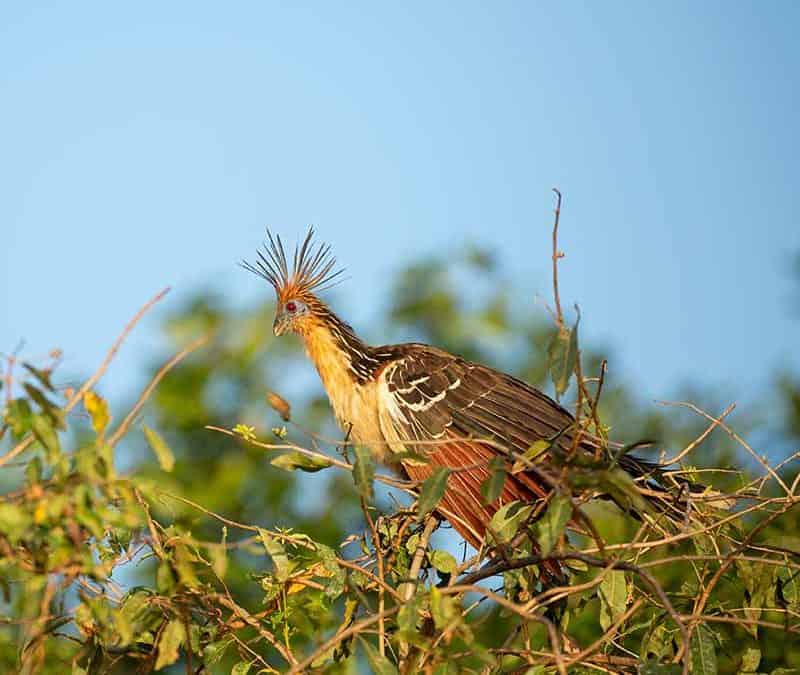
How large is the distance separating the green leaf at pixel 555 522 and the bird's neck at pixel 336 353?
354cm

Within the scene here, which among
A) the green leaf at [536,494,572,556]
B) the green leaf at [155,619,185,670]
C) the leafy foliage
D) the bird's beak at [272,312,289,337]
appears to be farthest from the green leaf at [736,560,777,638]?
the bird's beak at [272,312,289,337]

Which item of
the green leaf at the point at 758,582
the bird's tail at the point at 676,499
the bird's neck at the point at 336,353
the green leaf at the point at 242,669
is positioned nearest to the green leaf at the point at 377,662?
the green leaf at the point at 242,669

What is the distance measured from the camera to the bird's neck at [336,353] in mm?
6238

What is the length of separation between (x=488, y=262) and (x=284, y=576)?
4052 millimetres

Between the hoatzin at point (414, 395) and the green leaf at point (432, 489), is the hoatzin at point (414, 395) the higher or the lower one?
the higher one

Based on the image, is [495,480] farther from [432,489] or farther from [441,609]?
[441,609]

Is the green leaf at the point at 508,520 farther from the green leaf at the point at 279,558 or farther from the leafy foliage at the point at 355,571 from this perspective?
the green leaf at the point at 279,558

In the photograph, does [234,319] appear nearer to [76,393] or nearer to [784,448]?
[784,448]

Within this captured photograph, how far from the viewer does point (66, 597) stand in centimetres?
297

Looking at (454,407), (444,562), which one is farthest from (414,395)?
(444,562)

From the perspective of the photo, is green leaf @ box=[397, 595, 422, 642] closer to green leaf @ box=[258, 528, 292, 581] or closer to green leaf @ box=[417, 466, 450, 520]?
green leaf @ box=[417, 466, 450, 520]

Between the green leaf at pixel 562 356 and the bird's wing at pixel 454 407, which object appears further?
the bird's wing at pixel 454 407

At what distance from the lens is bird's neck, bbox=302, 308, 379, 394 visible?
6.24 metres

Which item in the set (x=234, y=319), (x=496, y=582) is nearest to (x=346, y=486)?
(x=234, y=319)
